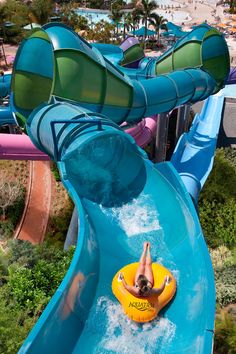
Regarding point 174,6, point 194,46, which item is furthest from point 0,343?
point 174,6

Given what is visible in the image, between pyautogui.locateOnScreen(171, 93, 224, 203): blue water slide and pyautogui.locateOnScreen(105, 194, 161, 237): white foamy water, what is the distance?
2.36 m

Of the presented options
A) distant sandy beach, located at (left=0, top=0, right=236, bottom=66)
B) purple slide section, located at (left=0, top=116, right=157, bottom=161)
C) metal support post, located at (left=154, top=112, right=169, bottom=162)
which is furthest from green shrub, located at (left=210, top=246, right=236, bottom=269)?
distant sandy beach, located at (left=0, top=0, right=236, bottom=66)

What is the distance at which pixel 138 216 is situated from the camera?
21.2ft

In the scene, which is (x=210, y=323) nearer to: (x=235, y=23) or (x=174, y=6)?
(x=235, y=23)

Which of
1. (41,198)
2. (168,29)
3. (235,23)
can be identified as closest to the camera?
(41,198)

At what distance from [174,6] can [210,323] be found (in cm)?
5674

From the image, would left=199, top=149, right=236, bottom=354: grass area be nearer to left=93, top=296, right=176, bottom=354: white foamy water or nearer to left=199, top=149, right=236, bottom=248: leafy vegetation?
left=199, top=149, right=236, bottom=248: leafy vegetation

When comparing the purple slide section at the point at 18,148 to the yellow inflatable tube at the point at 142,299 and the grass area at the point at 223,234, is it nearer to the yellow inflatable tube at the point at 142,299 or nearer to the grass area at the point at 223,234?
the grass area at the point at 223,234

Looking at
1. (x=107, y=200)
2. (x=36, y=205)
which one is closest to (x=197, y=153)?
(x=107, y=200)

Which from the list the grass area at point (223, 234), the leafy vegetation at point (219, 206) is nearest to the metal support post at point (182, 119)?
the grass area at point (223, 234)

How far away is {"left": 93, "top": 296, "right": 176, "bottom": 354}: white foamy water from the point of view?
4566 mm

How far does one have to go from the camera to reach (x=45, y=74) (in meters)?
8.61

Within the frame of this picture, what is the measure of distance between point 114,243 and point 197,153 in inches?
246

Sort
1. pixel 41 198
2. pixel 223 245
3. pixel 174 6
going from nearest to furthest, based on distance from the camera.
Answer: pixel 223 245 < pixel 41 198 < pixel 174 6
